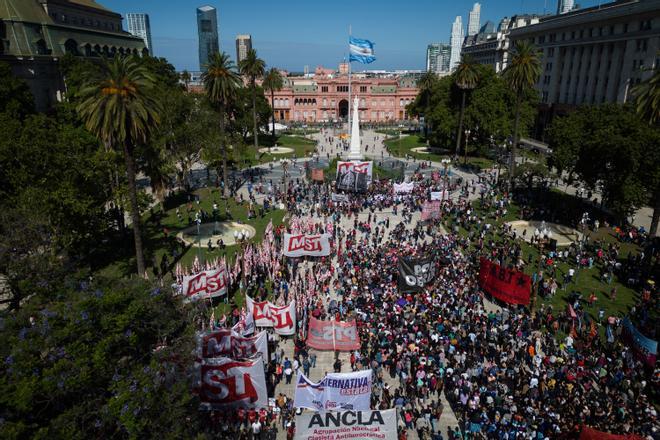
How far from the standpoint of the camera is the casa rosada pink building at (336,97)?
127938mm

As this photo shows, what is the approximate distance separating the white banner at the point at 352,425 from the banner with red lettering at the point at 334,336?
601 centimetres

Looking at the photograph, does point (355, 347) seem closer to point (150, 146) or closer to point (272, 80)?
point (150, 146)

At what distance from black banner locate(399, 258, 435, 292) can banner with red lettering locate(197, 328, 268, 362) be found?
1027 centimetres

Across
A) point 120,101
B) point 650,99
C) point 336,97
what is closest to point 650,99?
point 650,99

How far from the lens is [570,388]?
58.6 ft

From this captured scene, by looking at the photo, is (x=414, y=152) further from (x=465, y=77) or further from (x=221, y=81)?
(x=221, y=81)

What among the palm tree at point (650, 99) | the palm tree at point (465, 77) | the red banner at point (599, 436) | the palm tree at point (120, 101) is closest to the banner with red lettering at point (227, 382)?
the red banner at point (599, 436)

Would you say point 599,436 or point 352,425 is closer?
point 599,436

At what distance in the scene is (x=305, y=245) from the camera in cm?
3005

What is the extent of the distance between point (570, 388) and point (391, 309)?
8834 mm

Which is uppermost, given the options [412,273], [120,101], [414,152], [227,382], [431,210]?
[120,101]

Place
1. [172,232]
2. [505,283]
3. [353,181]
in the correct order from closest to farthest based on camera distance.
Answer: [505,283] < [172,232] < [353,181]

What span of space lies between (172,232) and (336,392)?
27.4 metres

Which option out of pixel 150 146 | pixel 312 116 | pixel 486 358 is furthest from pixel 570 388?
pixel 312 116
